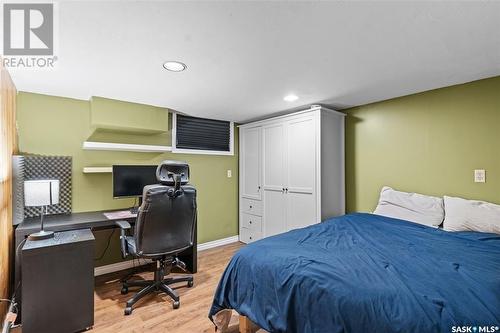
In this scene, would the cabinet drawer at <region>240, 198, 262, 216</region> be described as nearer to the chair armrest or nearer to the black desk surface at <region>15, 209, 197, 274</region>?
the black desk surface at <region>15, 209, 197, 274</region>

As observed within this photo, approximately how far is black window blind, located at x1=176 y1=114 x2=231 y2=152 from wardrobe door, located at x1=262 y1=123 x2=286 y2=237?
2.60 feet

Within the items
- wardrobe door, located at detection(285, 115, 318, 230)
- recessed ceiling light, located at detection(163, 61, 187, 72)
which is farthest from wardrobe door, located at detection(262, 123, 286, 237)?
recessed ceiling light, located at detection(163, 61, 187, 72)

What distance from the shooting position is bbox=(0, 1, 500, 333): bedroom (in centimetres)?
138

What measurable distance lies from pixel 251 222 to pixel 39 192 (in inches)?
116

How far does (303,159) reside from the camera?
3396 millimetres

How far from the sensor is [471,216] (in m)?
2.22

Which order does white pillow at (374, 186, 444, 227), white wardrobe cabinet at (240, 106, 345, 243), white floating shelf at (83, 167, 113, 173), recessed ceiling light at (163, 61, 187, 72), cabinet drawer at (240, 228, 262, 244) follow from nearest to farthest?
recessed ceiling light at (163, 61, 187, 72), white pillow at (374, 186, 444, 227), white floating shelf at (83, 167, 113, 173), white wardrobe cabinet at (240, 106, 345, 243), cabinet drawer at (240, 228, 262, 244)

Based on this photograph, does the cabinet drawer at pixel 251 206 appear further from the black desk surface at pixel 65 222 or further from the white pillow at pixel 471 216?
the white pillow at pixel 471 216

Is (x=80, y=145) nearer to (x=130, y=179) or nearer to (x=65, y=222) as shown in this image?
(x=130, y=179)

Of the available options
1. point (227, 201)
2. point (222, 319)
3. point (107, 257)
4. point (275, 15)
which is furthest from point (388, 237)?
point (107, 257)

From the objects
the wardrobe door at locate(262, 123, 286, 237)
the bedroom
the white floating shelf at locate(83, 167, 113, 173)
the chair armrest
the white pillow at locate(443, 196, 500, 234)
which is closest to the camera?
the bedroom

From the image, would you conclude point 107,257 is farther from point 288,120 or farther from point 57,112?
point 288,120

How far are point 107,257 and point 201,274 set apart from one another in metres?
1.23

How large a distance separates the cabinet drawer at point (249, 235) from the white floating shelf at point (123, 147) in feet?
6.43
